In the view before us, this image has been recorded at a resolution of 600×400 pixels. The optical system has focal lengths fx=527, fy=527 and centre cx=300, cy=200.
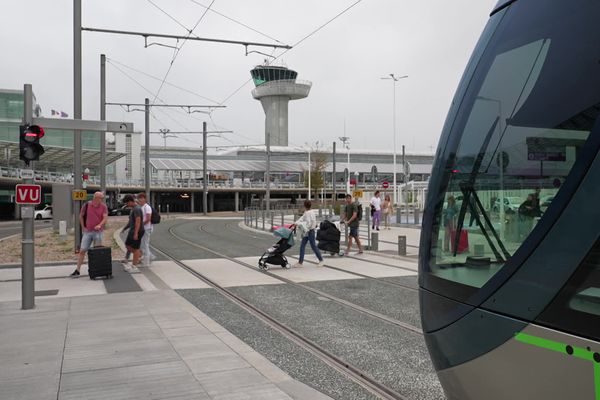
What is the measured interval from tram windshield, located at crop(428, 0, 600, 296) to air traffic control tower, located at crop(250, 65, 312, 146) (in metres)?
110

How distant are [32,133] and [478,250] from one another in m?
7.00

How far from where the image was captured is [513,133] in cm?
261

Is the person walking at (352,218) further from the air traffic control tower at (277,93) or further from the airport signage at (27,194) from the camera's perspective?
Answer: the air traffic control tower at (277,93)

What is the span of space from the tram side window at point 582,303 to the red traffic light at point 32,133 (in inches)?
294

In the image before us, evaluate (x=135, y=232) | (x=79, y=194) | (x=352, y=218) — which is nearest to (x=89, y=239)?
(x=135, y=232)

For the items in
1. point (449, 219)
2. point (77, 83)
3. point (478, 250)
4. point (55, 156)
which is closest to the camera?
point (478, 250)

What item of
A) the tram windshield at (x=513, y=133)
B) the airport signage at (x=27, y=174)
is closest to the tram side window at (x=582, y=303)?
the tram windshield at (x=513, y=133)

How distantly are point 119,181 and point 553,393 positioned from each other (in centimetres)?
7455

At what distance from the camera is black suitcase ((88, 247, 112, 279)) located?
1029 cm

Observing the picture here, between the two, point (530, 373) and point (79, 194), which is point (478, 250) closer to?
point (530, 373)

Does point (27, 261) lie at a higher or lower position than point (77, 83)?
lower

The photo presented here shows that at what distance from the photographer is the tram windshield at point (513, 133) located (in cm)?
234

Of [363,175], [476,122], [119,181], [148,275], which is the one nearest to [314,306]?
[148,275]

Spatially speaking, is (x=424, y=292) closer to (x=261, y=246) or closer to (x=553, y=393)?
(x=553, y=393)
